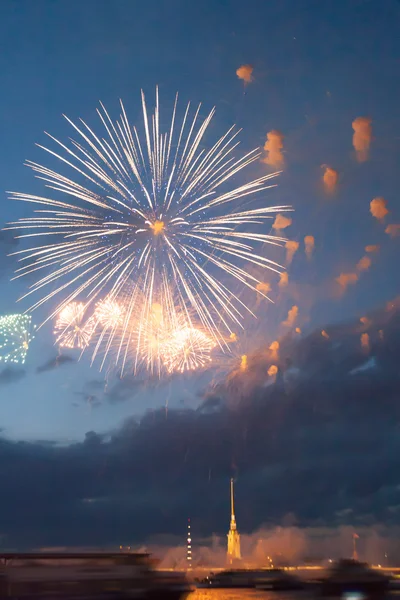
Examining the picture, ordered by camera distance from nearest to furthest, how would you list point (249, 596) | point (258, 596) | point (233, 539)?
point (258, 596) → point (249, 596) → point (233, 539)

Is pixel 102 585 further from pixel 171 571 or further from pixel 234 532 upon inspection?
pixel 234 532

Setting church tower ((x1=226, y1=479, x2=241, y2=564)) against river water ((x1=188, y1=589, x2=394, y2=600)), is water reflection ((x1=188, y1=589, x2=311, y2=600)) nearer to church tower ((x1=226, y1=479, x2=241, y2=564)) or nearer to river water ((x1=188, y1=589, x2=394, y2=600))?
river water ((x1=188, y1=589, x2=394, y2=600))

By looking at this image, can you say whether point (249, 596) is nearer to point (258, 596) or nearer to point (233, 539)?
point (258, 596)

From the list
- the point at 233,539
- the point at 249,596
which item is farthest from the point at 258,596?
the point at 233,539

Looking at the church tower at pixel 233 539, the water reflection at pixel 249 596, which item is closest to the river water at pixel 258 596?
the water reflection at pixel 249 596

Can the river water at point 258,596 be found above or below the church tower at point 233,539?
below

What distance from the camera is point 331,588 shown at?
42375 mm

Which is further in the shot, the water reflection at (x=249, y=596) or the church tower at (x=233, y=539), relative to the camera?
the church tower at (x=233, y=539)

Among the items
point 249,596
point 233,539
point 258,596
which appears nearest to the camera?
point 258,596

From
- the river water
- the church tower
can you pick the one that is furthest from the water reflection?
the church tower

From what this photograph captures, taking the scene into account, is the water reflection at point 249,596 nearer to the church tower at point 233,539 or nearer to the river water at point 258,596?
the river water at point 258,596

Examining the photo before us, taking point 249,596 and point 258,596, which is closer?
point 258,596

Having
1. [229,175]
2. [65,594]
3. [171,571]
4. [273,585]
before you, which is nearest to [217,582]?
[273,585]

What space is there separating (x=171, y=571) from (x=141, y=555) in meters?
2.28
